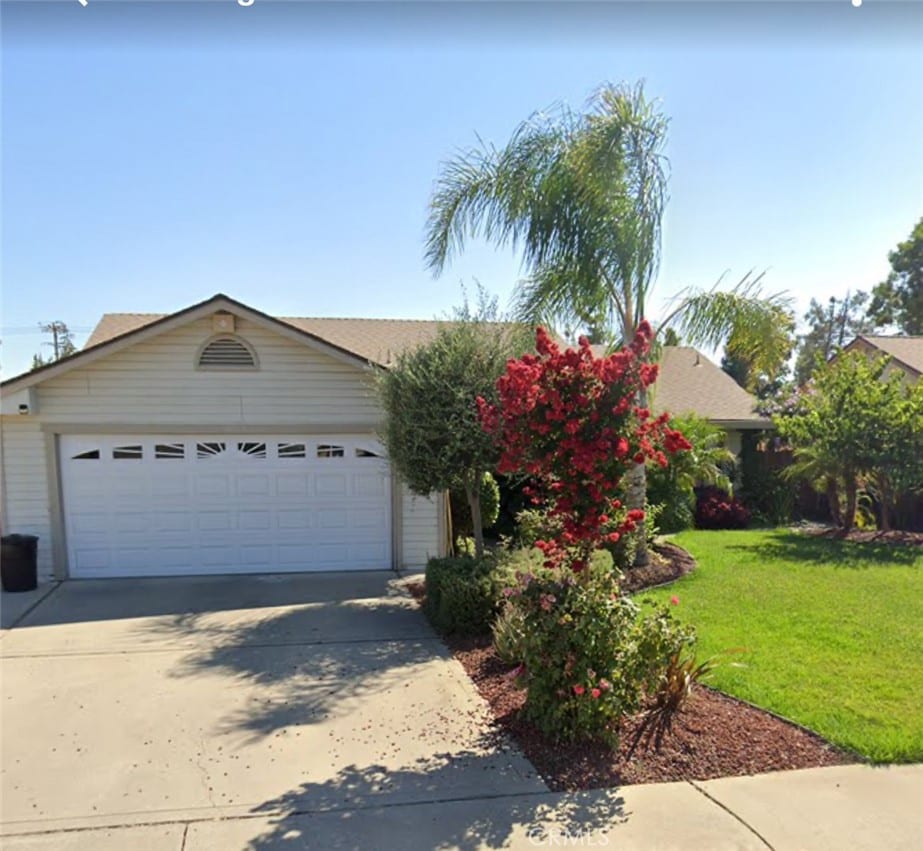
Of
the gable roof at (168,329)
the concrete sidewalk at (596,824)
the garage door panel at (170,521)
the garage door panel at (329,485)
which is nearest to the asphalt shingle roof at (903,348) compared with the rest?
the garage door panel at (329,485)

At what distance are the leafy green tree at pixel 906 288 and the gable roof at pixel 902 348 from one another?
501 inches

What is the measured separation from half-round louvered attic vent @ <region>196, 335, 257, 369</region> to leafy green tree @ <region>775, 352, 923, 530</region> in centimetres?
1028

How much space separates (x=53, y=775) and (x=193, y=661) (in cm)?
210

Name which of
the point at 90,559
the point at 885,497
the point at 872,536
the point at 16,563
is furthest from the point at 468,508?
the point at 885,497

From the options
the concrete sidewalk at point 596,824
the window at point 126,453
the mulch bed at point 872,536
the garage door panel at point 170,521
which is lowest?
the mulch bed at point 872,536

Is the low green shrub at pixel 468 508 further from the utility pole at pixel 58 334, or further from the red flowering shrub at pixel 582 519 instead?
the utility pole at pixel 58 334

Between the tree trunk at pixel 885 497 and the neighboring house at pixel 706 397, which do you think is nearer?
the tree trunk at pixel 885 497

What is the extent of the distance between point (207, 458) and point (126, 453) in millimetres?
1176

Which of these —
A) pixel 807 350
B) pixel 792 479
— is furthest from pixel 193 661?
pixel 807 350

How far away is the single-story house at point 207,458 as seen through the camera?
380 inches

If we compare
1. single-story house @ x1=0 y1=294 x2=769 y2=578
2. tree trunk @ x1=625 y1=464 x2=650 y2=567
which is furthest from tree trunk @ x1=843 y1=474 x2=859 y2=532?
single-story house @ x1=0 y1=294 x2=769 y2=578

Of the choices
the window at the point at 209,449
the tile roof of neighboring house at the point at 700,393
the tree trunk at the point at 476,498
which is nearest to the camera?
the tree trunk at the point at 476,498

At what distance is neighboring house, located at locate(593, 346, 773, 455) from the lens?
644 inches

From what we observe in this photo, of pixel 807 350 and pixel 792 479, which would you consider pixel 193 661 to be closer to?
pixel 792 479
